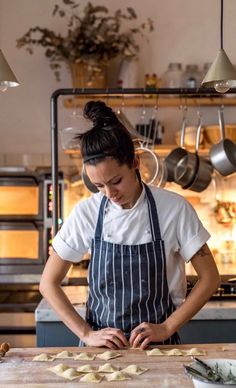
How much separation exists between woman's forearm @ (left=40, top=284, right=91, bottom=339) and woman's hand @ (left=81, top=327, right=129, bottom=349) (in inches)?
1.8

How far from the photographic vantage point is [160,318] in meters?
1.82

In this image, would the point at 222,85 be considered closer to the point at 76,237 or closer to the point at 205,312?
the point at 76,237

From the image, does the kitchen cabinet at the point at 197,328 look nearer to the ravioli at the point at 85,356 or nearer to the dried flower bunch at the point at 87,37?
the ravioli at the point at 85,356

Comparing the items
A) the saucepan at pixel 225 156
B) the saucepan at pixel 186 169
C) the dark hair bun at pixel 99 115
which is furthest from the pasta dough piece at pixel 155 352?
the saucepan at pixel 186 169

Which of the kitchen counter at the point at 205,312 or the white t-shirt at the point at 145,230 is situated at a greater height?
the white t-shirt at the point at 145,230

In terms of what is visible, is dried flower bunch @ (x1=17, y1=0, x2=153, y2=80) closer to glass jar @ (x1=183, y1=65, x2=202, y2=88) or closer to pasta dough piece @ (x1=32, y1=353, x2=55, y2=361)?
glass jar @ (x1=183, y1=65, x2=202, y2=88)

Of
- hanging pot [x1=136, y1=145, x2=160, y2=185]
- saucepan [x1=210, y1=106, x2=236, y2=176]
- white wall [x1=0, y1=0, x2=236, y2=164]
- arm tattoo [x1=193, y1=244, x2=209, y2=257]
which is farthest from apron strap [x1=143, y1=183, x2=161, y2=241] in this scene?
white wall [x1=0, y1=0, x2=236, y2=164]

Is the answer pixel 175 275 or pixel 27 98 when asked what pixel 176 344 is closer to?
pixel 175 275

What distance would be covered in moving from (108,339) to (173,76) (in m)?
2.79

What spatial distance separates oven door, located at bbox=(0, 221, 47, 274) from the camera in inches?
141

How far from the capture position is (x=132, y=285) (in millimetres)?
1819

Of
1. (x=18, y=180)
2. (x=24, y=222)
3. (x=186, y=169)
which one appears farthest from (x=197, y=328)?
(x=18, y=180)

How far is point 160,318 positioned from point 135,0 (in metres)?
2.99

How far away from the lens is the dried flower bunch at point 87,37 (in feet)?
13.1
